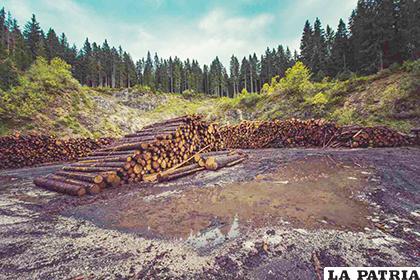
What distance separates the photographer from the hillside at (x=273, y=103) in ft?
39.7

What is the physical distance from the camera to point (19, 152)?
9.15 m

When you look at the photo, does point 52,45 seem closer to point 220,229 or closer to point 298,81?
point 298,81

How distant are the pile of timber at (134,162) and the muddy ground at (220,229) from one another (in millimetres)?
433

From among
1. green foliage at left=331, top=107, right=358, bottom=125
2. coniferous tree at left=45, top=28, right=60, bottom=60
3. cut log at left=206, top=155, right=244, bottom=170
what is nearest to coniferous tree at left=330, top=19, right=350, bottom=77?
green foliage at left=331, top=107, right=358, bottom=125

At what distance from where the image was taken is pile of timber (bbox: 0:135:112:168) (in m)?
8.90

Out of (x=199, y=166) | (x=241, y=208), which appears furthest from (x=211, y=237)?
(x=199, y=166)

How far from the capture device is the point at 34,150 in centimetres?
958

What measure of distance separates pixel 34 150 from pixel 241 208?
11622 millimetres

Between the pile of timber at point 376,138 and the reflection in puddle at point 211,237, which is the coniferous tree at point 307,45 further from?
the reflection in puddle at point 211,237

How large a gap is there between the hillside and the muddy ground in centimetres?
1109

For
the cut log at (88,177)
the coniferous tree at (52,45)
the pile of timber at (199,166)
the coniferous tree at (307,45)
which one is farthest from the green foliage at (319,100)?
the coniferous tree at (52,45)

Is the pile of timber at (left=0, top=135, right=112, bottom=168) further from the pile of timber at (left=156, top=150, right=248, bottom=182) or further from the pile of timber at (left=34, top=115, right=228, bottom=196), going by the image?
the pile of timber at (left=156, top=150, right=248, bottom=182)

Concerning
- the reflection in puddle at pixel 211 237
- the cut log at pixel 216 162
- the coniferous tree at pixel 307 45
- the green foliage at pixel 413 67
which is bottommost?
the reflection in puddle at pixel 211 237

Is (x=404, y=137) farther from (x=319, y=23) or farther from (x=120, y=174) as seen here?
(x=319, y=23)
